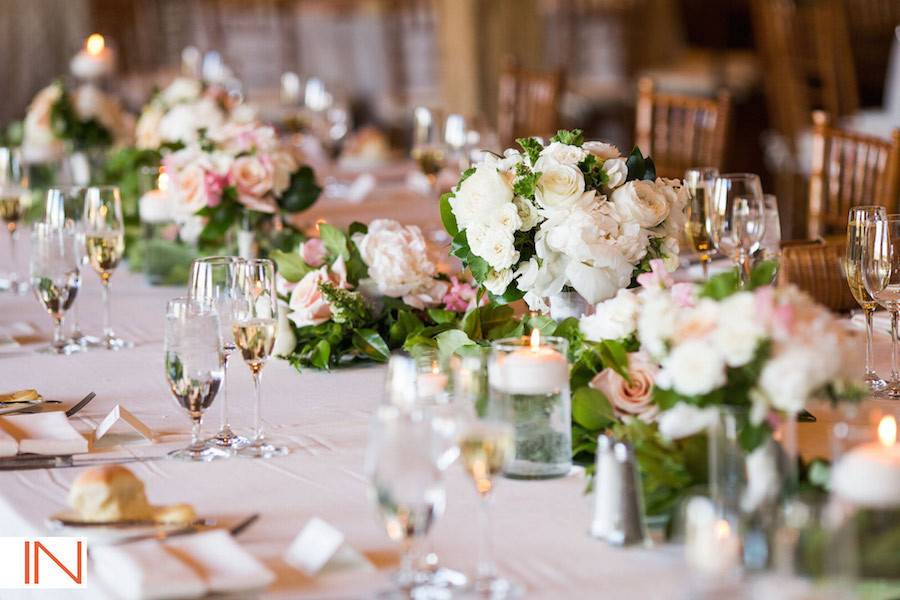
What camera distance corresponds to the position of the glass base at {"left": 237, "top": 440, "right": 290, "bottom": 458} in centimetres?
169

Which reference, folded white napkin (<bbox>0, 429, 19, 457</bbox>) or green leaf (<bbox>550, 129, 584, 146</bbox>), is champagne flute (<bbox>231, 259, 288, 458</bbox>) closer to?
folded white napkin (<bbox>0, 429, 19, 457</bbox>)


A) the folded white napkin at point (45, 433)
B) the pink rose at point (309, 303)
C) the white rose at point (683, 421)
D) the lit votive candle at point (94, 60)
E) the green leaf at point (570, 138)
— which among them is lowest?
the folded white napkin at point (45, 433)

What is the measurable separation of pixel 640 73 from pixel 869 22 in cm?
131

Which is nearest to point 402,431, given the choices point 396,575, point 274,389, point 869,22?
point 396,575

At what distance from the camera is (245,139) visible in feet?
8.80

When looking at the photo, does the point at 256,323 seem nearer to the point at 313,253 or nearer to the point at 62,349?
the point at 313,253

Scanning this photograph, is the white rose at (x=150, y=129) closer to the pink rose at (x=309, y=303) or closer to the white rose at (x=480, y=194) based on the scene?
the pink rose at (x=309, y=303)

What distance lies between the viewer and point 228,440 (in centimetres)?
173

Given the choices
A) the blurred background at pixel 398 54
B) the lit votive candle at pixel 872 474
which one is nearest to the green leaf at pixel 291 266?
the lit votive candle at pixel 872 474

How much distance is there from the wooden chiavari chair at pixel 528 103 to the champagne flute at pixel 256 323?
310cm

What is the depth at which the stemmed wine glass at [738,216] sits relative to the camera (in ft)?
7.50

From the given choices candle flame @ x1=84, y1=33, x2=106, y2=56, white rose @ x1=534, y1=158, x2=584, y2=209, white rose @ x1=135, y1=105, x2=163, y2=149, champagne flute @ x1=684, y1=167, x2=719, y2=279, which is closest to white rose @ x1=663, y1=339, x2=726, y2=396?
white rose @ x1=534, y1=158, x2=584, y2=209

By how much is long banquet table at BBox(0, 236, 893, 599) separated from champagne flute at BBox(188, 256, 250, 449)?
0.06m

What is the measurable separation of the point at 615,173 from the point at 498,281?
216 mm
